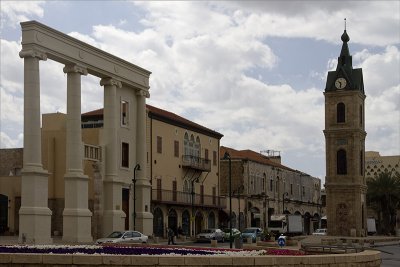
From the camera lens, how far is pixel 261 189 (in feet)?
285

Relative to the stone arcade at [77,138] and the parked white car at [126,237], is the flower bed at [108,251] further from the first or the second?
the stone arcade at [77,138]

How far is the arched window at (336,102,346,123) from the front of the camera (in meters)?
84.2

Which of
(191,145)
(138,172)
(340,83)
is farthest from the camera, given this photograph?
(340,83)

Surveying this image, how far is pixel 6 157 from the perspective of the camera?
57.3 m

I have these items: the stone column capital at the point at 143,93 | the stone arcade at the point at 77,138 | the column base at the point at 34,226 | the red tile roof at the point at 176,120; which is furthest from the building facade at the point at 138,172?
the column base at the point at 34,226

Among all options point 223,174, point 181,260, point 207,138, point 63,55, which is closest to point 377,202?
point 223,174

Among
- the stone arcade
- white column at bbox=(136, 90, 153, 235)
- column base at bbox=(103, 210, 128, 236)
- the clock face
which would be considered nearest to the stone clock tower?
the clock face

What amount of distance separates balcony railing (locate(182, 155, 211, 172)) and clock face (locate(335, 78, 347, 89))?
20.6 m

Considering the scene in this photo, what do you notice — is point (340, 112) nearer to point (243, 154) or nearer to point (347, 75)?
point (347, 75)

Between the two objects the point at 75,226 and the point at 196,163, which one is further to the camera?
the point at 196,163

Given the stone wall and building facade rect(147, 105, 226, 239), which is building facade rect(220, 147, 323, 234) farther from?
the stone wall

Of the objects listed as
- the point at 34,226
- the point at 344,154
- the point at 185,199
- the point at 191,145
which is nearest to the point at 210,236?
the point at 185,199

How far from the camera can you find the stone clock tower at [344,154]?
271 ft

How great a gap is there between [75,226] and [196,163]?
25.6 meters
